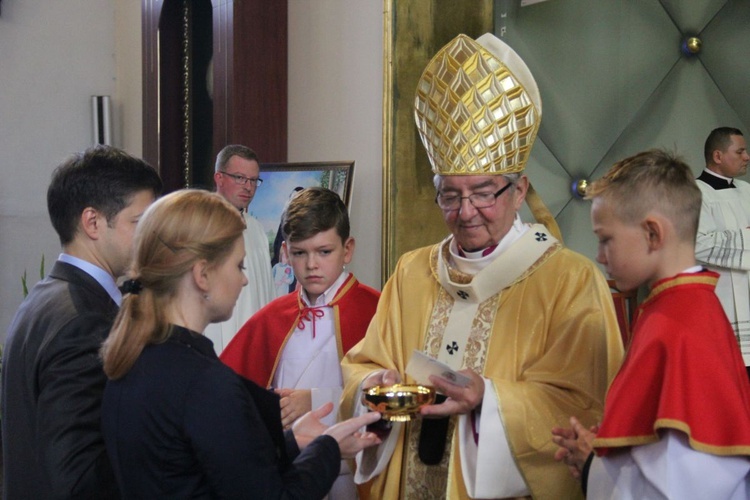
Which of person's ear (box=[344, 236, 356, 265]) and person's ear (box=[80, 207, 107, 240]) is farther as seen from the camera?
person's ear (box=[344, 236, 356, 265])

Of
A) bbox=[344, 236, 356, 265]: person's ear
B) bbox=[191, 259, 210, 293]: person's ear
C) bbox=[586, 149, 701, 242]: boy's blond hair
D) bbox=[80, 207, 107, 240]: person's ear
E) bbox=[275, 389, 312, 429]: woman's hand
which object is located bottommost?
bbox=[275, 389, 312, 429]: woman's hand

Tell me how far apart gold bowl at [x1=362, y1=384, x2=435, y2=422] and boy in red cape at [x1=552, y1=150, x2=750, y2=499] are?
41 cm

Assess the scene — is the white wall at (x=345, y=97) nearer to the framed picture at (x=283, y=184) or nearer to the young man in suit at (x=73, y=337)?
the framed picture at (x=283, y=184)

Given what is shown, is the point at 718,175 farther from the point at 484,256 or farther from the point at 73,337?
the point at 73,337

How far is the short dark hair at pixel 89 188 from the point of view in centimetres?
240

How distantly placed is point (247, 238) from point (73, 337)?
123 inches

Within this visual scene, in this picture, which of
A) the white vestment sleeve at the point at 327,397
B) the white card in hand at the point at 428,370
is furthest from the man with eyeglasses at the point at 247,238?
the white card in hand at the point at 428,370

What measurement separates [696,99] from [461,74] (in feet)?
11.3

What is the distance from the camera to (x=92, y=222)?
2.40m

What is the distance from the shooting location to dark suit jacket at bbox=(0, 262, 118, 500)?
212 centimetres

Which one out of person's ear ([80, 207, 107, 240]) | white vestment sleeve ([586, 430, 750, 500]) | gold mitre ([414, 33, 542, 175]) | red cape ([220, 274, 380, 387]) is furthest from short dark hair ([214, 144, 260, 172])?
white vestment sleeve ([586, 430, 750, 500])

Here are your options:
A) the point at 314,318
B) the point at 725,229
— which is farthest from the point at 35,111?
the point at 725,229

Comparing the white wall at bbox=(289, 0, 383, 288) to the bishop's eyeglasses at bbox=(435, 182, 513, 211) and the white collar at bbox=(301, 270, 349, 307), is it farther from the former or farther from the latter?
the bishop's eyeglasses at bbox=(435, 182, 513, 211)

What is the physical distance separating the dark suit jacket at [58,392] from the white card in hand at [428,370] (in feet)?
2.64
